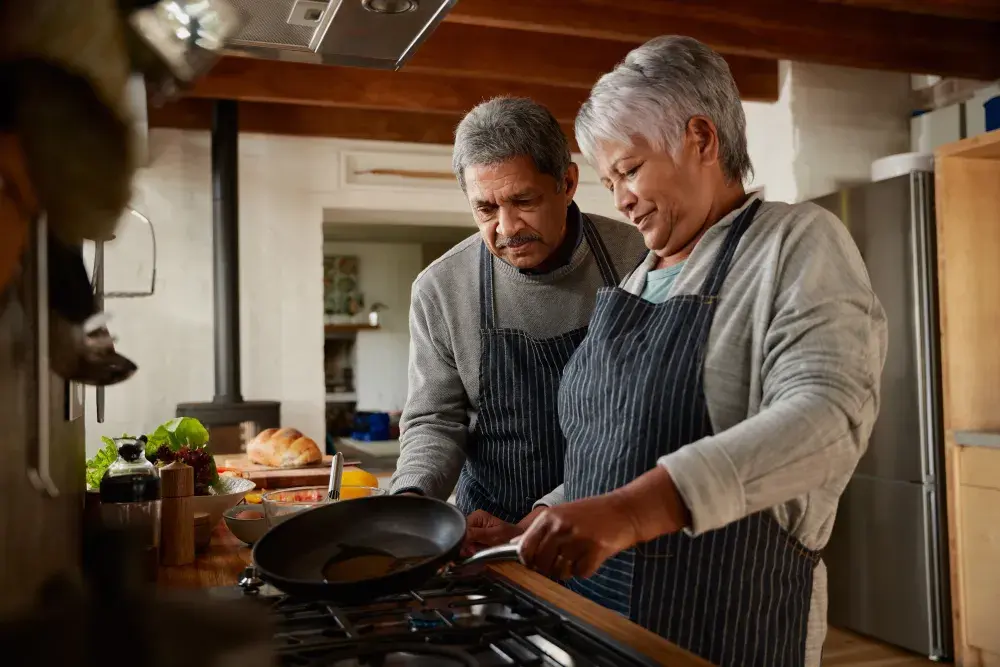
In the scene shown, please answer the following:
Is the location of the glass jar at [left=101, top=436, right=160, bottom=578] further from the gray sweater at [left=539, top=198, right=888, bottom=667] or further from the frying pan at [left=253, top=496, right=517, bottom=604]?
the gray sweater at [left=539, top=198, right=888, bottom=667]

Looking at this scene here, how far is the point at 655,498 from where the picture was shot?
848 mm

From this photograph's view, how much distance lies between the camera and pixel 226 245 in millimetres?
4316

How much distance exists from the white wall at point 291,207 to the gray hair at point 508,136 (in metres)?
2.92

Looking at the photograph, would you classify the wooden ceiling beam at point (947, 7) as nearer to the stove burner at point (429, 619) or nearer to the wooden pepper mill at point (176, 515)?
the wooden pepper mill at point (176, 515)

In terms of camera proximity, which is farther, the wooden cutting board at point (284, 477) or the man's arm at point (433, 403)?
the wooden cutting board at point (284, 477)

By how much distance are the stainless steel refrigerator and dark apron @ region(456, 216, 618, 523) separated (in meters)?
Answer: 2.30

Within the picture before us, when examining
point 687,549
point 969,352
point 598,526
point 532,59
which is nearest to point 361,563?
point 598,526

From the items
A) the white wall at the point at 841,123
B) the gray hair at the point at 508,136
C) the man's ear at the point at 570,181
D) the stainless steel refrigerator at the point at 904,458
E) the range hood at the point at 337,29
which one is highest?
the white wall at the point at 841,123

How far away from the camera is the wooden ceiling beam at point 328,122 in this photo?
450 cm

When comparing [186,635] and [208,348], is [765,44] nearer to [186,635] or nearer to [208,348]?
[208,348]

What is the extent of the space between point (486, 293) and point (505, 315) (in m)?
0.05

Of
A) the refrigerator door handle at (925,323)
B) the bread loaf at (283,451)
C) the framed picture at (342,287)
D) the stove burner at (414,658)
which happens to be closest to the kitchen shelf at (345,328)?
the framed picture at (342,287)

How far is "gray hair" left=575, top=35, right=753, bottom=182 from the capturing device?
3.67 feet

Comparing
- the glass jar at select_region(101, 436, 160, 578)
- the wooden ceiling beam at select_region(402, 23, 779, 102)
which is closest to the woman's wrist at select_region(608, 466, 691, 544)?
the glass jar at select_region(101, 436, 160, 578)
